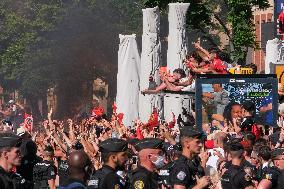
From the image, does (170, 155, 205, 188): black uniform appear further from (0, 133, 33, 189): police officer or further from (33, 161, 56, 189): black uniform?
(33, 161, 56, 189): black uniform

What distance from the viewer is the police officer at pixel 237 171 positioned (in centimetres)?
1213

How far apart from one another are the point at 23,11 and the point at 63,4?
176 inches

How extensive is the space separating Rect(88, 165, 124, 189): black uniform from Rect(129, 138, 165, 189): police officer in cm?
16

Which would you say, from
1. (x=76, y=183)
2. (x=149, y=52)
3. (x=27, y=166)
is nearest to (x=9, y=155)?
(x=76, y=183)

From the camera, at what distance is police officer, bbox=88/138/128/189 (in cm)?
1077

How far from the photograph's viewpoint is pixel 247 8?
3344cm

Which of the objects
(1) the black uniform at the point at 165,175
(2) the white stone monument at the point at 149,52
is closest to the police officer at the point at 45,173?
(1) the black uniform at the point at 165,175

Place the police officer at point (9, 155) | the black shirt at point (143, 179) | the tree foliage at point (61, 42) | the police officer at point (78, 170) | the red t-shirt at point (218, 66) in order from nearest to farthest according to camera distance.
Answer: the police officer at point (78, 170) → the police officer at point (9, 155) → the black shirt at point (143, 179) → the red t-shirt at point (218, 66) → the tree foliage at point (61, 42)

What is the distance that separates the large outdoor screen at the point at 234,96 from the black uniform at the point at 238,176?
12.2 ft

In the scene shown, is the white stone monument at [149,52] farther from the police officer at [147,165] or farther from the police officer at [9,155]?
the police officer at [9,155]

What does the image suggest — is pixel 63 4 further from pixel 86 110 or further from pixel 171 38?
pixel 171 38

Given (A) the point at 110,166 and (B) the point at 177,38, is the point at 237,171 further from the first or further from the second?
(B) the point at 177,38

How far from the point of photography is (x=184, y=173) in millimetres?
11102

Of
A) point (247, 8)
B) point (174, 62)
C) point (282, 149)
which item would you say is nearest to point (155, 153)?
point (282, 149)
